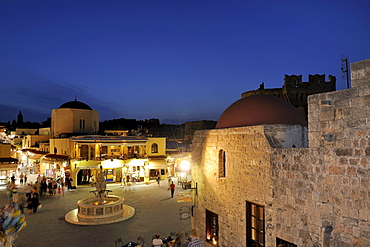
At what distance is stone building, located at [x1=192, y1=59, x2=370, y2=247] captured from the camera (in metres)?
4.62

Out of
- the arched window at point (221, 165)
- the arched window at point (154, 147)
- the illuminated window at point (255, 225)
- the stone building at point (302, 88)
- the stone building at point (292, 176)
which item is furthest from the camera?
the stone building at point (302, 88)

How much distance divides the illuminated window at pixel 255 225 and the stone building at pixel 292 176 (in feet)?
0.09

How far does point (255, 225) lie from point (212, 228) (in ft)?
7.60

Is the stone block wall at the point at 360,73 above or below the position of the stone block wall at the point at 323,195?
above

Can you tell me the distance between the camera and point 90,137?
906 inches

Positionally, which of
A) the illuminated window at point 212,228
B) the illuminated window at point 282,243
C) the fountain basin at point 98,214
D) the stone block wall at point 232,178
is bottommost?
the fountain basin at point 98,214

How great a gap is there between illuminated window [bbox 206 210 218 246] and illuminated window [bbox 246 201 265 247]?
5.65 ft

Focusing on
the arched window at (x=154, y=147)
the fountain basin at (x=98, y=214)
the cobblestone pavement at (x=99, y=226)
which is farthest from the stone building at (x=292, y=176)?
the arched window at (x=154, y=147)

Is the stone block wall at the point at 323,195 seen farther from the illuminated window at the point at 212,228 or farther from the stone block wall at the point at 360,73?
the illuminated window at the point at 212,228

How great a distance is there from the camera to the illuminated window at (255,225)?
6.82 meters

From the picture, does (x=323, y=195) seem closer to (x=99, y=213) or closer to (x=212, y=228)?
(x=212, y=228)

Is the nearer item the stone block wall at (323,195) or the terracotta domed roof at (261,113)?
the stone block wall at (323,195)

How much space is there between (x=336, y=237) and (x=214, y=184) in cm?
430

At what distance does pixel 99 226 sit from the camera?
11.8 m
